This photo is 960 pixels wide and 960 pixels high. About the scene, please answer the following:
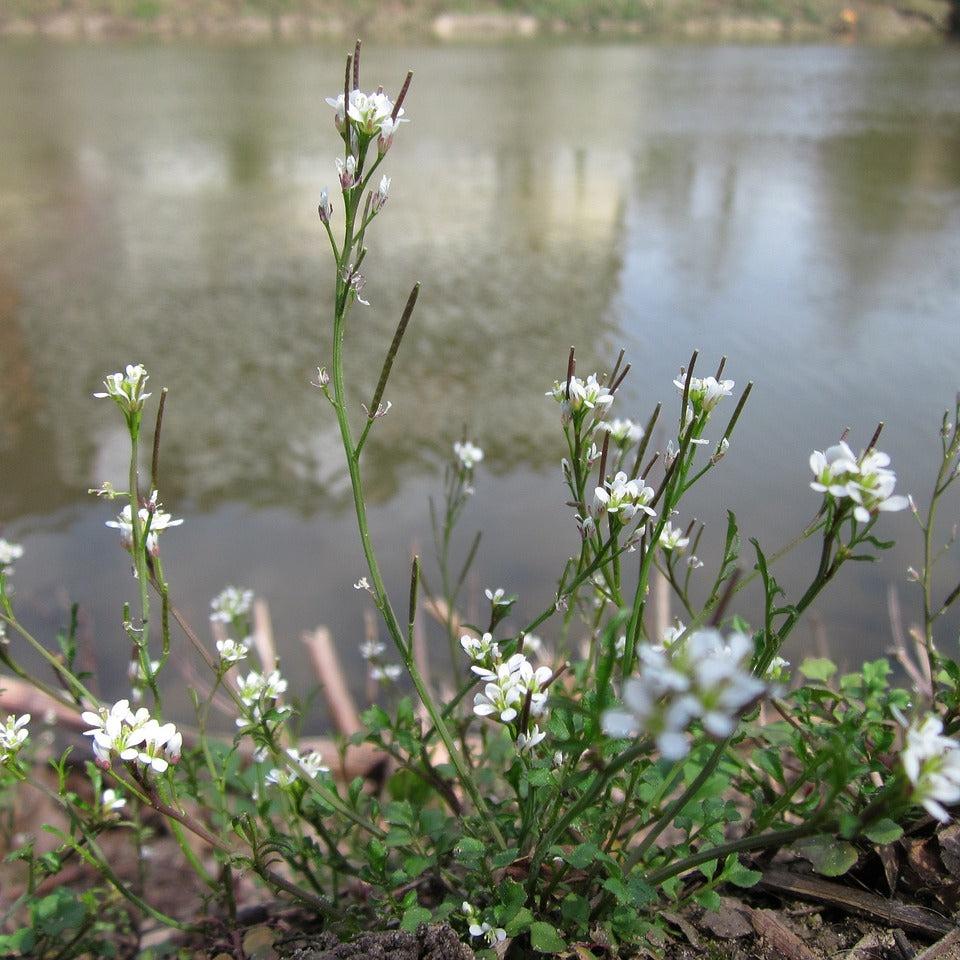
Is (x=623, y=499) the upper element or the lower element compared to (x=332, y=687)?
upper

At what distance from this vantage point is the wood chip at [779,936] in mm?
1390

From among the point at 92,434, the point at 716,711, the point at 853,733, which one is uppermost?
the point at 716,711

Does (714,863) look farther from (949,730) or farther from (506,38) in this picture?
(506,38)

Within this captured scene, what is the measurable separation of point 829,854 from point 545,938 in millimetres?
479

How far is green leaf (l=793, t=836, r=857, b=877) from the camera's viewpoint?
1.35m

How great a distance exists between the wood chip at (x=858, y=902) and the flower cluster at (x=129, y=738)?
1.04m

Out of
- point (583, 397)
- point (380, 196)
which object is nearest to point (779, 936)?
point (583, 397)

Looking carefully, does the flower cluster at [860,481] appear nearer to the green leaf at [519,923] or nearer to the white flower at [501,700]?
the white flower at [501,700]

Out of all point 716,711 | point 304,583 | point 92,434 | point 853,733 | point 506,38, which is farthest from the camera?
point 506,38

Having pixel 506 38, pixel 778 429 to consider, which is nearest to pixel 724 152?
pixel 778 429

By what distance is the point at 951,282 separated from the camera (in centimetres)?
587

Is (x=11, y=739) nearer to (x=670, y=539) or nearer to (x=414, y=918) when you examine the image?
(x=414, y=918)

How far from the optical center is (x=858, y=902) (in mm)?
1458

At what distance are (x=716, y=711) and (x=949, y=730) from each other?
0.82 m
